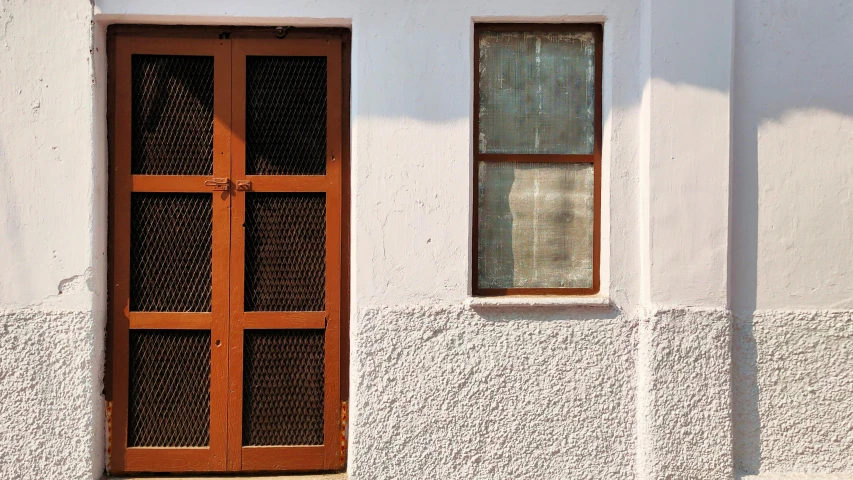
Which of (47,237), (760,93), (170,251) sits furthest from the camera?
(170,251)

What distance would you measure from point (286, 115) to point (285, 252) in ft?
2.49

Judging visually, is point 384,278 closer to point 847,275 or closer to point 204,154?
point 204,154

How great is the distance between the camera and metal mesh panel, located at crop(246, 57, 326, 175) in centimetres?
388

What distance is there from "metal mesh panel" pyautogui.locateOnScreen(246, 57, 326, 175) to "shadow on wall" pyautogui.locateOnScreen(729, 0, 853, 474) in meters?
2.26

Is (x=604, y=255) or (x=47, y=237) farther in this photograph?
(x=604, y=255)

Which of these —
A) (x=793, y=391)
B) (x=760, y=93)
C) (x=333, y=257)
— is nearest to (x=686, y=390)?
(x=793, y=391)

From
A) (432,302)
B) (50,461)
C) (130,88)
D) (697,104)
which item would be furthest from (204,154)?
(697,104)

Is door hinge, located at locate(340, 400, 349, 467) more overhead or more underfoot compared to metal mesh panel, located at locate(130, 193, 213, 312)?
more underfoot

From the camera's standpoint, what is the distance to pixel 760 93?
3.77 meters

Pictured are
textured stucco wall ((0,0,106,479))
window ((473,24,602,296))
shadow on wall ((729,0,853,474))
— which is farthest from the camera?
window ((473,24,602,296))

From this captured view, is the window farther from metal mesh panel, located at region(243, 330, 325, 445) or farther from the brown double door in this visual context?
metal mesh panel, located at region(243, 330, 325, 445)

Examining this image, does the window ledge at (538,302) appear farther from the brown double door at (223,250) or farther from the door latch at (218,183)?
the door latch at (218,183)

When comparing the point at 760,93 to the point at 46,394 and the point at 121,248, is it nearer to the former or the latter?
the point at 121,248

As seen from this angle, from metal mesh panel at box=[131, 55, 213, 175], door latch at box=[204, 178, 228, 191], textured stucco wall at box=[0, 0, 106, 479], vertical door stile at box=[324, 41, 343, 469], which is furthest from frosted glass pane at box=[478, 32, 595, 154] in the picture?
textured stucco wall at box=[0, 0, 106, 479]
